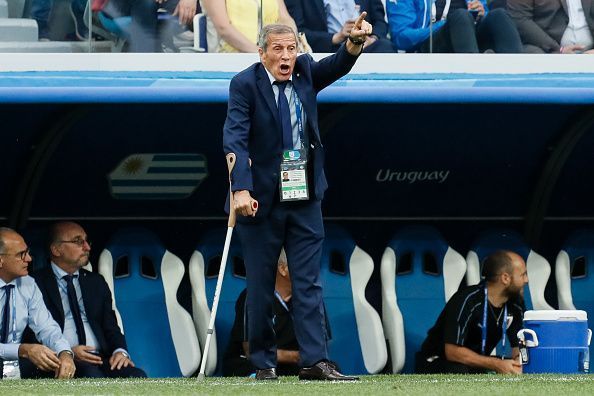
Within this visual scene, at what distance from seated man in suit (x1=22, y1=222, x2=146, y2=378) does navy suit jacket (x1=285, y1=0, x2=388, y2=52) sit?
1901mm

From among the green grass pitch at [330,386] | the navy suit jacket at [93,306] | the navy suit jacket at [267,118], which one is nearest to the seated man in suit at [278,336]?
the navy suit jacket at [93,306]

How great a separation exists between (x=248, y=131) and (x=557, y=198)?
3.81 meters

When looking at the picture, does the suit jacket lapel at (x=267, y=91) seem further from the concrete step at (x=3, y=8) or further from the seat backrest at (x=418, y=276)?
the seat backrest at (x=418, y=276)

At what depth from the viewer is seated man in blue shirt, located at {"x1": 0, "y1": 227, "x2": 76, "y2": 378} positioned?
872 cm

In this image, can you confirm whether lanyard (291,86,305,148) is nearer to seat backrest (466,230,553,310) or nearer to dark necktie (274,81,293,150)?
dark necktie (274,81,293,150)

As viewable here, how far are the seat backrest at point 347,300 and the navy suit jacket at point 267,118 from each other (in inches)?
109

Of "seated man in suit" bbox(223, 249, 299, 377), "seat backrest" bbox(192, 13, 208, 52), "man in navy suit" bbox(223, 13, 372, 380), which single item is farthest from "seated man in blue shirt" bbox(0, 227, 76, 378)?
"man in navy suit" bbox(223, 13, 372, 380)

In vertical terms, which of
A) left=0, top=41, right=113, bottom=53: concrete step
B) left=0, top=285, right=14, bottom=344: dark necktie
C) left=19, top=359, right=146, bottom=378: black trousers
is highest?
left=0, top=41, right=113, bottom=53: concrete step

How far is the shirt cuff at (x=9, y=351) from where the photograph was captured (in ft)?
28.9

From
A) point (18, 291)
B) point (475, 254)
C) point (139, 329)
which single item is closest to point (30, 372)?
point (18, 291)

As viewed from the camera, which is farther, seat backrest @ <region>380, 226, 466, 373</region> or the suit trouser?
seat backrest @ <region>380, 226, 466, 373</region>

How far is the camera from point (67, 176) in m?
10.2

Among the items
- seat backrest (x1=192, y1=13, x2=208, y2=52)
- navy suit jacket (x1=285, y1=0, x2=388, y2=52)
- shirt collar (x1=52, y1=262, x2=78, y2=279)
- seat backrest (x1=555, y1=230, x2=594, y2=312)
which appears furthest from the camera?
seat backrest (x1=555, y1=230, x2=594, y2=312)

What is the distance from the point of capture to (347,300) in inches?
402
